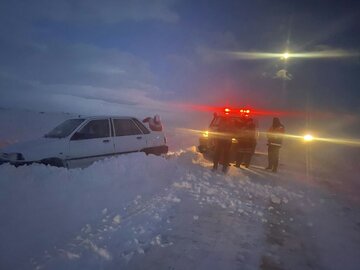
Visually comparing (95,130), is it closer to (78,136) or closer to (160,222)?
(78,136)

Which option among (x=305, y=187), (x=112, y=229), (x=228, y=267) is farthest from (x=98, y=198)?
(x=305, y=187)

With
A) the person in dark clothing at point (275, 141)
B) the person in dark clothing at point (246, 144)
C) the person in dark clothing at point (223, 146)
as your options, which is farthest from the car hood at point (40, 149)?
the person in dark clothing at point (275, 141)

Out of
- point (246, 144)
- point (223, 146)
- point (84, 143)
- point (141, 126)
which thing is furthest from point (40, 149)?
point (246, 144)

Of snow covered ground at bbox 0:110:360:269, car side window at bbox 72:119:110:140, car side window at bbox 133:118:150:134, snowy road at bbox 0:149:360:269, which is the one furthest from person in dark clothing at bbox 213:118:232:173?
car side window at bbox 72:119:110:140

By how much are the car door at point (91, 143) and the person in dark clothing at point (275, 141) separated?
6.32m

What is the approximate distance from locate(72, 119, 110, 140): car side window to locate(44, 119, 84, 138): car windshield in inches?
9.4

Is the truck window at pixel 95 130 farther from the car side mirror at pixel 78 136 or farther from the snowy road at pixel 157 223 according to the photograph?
the snowy road at pixel 157 223

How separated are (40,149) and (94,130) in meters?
1.64

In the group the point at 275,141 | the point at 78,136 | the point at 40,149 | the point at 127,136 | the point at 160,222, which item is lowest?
the point at 160,222

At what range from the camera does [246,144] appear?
1166 cm

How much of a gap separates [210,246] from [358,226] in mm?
3301

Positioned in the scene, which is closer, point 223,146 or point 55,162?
point 55,162

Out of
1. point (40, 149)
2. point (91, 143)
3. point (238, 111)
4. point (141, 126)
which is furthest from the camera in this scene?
point (238, 111)

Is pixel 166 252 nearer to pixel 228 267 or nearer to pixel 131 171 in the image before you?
pixel 228 267
